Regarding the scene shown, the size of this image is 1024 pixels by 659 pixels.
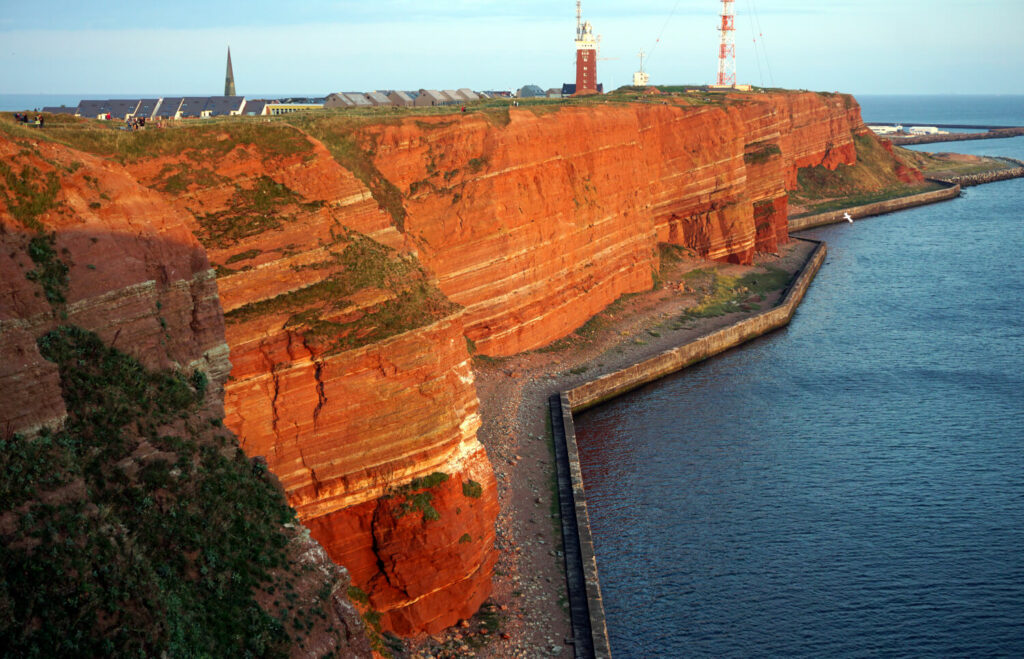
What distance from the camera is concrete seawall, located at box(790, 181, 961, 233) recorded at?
11494 cm

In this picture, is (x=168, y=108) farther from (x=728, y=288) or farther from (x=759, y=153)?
(x=759, y=153)

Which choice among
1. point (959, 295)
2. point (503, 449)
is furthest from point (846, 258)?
point (503, 449)

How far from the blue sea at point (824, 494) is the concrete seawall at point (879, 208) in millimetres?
43001

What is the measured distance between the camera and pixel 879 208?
126 meters

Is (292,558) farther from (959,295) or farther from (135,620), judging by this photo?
(959,295)

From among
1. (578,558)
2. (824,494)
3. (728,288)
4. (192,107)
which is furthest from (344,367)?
(728,288)

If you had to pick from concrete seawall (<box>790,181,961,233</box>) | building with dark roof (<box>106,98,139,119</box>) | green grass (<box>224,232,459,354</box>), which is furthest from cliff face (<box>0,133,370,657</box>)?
concrete seawall (<box>790,181,961,233</box>)

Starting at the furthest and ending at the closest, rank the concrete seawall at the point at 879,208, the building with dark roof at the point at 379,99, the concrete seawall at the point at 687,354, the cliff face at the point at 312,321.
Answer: the concrete seawall at the point at 879,208
the building with dark roof at the point at 379,99
the concrete seawall at the point at 687,354
the cliff face at the point at 312,321

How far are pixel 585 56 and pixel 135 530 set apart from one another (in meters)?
140

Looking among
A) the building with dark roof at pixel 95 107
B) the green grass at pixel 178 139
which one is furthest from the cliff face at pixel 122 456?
the building with dark roof at pixel 95 107

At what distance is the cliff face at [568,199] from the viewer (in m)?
51.1

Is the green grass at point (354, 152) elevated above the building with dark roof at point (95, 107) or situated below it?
below

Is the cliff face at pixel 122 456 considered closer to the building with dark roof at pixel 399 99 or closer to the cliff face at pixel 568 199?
the cliff face at pixel 568 199

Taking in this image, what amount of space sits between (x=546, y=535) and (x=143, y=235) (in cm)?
2161
